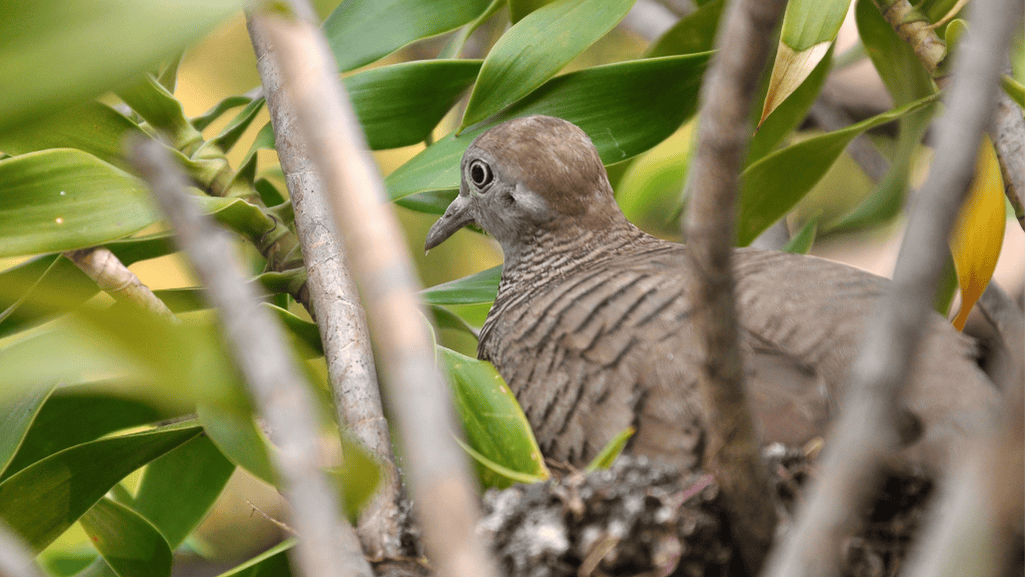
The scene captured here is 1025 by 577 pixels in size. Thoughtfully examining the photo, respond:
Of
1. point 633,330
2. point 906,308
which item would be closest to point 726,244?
point 906,308

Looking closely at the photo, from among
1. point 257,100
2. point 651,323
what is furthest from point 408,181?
point 651,323

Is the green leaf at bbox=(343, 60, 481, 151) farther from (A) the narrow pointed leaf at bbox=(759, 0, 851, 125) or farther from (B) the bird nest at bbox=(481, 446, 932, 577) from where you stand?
(B) the bird nest at bbox=(481, 446, 932, 577)

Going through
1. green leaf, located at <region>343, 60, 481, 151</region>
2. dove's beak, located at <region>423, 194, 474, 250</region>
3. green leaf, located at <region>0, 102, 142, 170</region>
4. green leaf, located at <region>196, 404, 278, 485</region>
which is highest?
green leaf, located at <region>0, 102, 142, 170</region>

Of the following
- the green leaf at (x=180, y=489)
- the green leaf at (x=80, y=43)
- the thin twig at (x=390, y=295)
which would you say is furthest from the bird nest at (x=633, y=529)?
the green leaf at (x=180, y=489)

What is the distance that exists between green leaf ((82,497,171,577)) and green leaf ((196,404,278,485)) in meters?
0.32

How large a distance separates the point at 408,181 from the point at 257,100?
270mm

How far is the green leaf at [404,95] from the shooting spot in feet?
3.27

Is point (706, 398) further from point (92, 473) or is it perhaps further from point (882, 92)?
point (882, 92)

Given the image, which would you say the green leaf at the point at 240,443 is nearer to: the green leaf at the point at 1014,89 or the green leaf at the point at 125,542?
the green leaf at the point at 125,542

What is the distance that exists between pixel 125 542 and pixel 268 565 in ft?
0.90

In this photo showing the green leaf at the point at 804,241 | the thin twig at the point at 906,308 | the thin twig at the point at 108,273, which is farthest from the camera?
the green leaf at the point at 804,241

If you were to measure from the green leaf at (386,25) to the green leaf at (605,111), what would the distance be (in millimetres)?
152

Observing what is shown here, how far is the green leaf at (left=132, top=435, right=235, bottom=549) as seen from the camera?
1029 mm

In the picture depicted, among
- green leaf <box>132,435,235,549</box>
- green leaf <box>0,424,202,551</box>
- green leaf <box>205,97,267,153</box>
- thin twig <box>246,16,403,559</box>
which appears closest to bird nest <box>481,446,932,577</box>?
thin twig <box>246,16,403,559</box>
